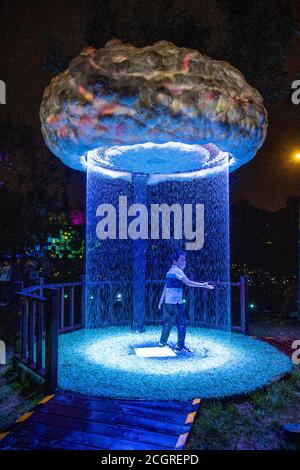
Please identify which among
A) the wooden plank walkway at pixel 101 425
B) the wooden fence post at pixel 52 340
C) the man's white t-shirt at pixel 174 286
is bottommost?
the wooden plank walkway at pixel 101 425

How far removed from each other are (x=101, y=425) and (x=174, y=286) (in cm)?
307

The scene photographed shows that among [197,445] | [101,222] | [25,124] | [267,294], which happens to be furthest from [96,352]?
[25,124]

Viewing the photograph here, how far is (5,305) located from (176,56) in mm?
11133

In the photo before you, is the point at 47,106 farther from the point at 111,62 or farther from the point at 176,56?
the point at 176,56

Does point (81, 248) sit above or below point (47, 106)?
below

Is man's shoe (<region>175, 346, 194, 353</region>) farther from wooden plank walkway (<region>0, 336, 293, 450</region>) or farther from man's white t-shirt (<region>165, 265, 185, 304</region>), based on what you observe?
wooden plank walkway (<region>0, 336, 293, 450</region>)

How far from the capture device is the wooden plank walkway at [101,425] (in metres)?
3.77

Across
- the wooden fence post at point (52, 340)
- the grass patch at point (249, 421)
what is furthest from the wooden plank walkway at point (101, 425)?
the wooden fence post at point (52, 340)

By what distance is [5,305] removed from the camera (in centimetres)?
1388

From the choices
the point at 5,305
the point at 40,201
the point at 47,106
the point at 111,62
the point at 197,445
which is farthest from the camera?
the point at 40,201

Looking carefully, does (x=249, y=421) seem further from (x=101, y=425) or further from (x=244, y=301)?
(x=244, y=301)

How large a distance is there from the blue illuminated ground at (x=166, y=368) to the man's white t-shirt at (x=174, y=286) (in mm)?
984

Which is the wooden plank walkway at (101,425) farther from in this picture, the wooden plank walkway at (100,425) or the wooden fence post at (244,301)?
the wooden fence post at (244,301)

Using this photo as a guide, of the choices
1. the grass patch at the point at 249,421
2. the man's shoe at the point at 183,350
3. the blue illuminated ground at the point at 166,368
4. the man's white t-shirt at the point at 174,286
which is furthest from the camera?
the man's shoe at the point at 183,350
